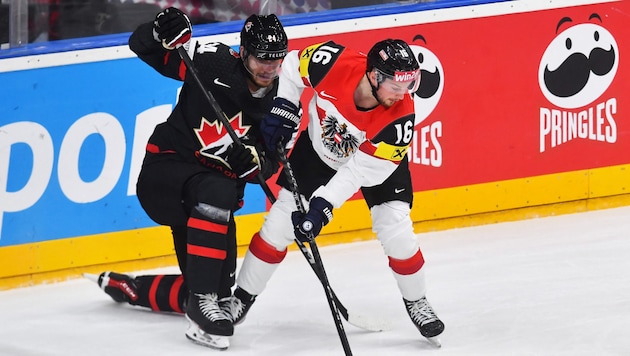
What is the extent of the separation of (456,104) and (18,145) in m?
1.96

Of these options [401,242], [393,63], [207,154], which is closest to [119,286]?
[207,154]

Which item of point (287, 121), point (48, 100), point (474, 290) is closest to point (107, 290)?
point (48, 100)

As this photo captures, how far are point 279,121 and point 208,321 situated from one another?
70cm

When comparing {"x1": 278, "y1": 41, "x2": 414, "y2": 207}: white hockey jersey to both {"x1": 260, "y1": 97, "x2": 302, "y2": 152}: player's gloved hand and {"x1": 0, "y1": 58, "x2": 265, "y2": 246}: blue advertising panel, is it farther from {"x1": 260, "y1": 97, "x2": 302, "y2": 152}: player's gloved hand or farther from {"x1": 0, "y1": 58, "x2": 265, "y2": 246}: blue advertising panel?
{"x1": 0, "y1": 58, "x2": 265, "y2": 246}: blue advertising panel

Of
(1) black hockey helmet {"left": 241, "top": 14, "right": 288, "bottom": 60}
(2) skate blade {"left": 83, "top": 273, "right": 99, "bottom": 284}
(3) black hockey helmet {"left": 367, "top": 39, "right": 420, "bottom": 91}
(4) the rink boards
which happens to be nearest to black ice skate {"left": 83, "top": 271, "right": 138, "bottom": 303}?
(2) skate blade {"left": 83, "top": 273, "right": 99, "bottom": 284}

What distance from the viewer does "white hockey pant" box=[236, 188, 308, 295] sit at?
4.18 meters

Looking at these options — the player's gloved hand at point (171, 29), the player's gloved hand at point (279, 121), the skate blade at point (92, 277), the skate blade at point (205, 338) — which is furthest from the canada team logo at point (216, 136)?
the skate blade at point (92, 277)

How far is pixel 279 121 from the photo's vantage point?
4.06 m

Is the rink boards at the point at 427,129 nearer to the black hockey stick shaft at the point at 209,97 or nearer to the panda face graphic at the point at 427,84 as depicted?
the panda face graphic at the point at 427,84

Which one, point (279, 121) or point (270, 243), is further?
point (270, 243)

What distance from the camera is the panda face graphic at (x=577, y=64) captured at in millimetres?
5672

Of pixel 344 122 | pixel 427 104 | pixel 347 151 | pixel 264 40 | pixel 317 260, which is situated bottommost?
pixel 317 260

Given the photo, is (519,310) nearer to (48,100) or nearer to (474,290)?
(474,290)

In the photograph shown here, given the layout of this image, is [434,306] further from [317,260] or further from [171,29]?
[171,29]
